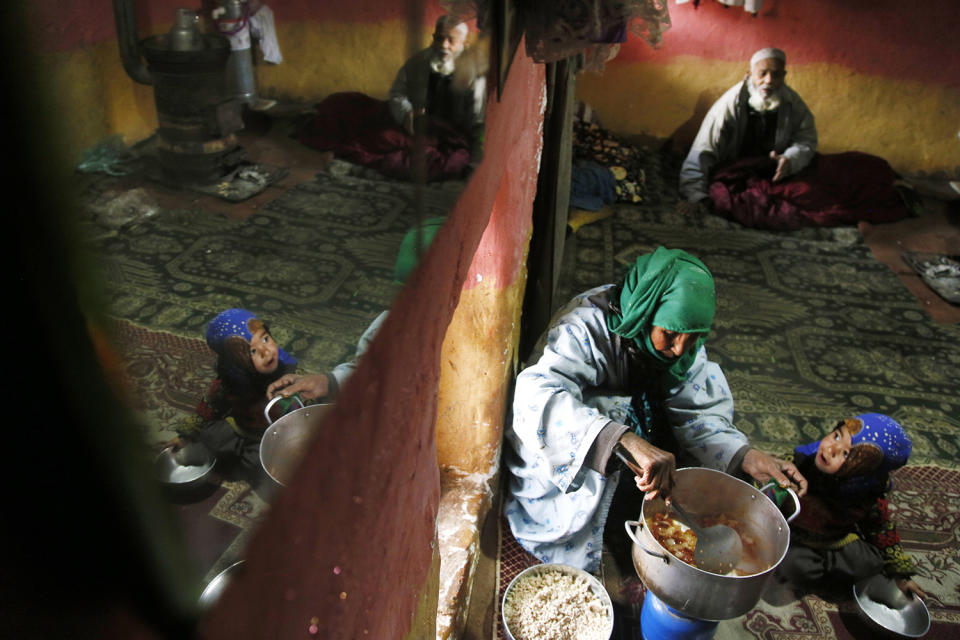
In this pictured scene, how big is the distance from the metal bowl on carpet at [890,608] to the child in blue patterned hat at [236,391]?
272 centimetres

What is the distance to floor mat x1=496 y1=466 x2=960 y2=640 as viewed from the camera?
246cm

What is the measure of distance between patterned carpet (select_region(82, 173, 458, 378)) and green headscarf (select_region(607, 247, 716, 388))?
175 cm

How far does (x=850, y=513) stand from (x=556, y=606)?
1.24 metres

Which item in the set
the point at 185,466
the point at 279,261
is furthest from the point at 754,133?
the point at 185,466

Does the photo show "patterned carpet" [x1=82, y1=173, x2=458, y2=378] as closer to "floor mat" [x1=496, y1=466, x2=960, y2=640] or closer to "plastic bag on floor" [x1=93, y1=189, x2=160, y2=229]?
"plastic bag on floor" [x1=93, y1=189, x2=160, y2=229]

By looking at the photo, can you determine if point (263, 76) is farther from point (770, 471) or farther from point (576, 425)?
point (770, 471)

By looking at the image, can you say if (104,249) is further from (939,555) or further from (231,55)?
(939,555)

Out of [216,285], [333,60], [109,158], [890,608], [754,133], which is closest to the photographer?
[109,158]

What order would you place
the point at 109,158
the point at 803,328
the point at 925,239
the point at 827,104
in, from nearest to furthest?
the point at 109,158 → the point at 803,328 → the point at 925,239 → the point at 827,104

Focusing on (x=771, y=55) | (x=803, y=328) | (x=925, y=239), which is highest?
(x=771, y=55)

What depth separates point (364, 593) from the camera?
917mm

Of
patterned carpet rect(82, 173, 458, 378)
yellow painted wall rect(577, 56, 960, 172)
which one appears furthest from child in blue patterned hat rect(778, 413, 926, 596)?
yellow painted wall rect(577, 56, 960, 172)

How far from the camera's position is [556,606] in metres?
2.36

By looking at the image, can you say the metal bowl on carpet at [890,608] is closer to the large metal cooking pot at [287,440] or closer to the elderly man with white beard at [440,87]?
the elderly man with white beard at [440,87]
